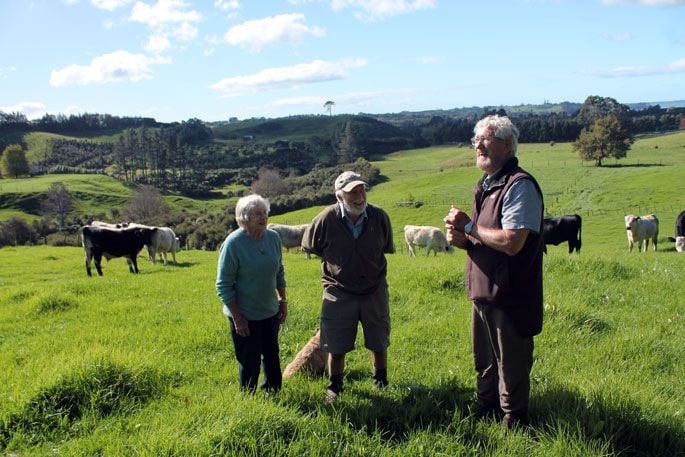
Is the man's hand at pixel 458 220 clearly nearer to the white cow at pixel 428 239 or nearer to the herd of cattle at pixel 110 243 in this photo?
the herd of cattle at pixel 110 243

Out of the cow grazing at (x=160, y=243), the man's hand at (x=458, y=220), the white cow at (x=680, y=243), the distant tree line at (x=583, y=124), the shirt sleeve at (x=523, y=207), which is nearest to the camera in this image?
the shirt sleeve at (x=523, y=207)

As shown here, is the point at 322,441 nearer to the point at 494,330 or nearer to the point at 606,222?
the point at 494,330

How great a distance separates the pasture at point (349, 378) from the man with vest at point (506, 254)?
593mm

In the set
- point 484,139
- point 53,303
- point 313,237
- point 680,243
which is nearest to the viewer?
point 484,139

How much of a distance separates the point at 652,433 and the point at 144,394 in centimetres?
508

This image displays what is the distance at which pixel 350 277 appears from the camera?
563 cm

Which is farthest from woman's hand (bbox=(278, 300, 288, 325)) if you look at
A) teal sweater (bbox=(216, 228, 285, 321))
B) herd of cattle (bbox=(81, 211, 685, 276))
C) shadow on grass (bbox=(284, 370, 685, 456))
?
herd of cattle (bbox=(81, 211, 685, 276))

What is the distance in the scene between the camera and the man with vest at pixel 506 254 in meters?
4.29

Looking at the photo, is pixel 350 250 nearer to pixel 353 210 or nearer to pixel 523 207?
pixel 353 210

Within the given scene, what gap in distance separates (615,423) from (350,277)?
2918 mm

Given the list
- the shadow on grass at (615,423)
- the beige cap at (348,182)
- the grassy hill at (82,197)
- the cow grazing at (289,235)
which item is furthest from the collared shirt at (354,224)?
the grassy hill at (82,197)

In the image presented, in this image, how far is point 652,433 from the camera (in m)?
4.36

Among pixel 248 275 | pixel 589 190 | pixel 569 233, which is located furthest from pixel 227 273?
pixel 589 190

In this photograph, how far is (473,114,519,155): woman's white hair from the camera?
176 inches
